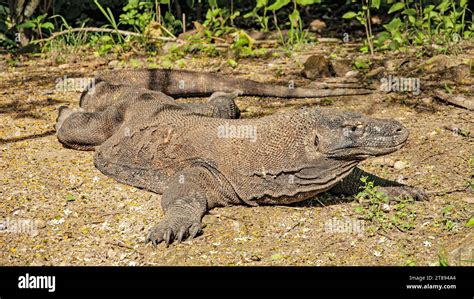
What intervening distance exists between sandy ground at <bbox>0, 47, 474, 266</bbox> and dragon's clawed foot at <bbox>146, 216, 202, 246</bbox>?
6 centimetres

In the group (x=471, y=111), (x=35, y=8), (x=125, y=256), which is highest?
(x=35, y=8)

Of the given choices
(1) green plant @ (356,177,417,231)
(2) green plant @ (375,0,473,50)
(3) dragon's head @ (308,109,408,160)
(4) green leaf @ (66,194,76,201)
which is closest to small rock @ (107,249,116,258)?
(4) green leaf @ (66,194,76,201)

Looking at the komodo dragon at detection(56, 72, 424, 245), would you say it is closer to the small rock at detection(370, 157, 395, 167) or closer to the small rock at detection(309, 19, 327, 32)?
the small rock at detection(370, 157, 395, 167)

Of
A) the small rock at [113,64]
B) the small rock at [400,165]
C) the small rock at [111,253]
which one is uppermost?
the small rock at [113,64]

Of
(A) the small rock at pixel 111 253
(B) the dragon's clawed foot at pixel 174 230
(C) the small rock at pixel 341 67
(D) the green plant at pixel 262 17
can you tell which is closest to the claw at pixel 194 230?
(B) the dragon's clawed foot at pixel 174 230

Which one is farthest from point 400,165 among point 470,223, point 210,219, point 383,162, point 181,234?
point 181,234

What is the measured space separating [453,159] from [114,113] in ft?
8.76

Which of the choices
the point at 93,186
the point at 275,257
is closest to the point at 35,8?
the point at 93,186

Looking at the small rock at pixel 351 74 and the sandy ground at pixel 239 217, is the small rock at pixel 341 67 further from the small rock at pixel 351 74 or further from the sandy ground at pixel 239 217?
the sandy ground at pixel 239 217

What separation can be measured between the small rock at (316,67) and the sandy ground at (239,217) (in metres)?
1.12

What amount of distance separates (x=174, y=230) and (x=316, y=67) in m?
3.58

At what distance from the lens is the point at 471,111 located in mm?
6477

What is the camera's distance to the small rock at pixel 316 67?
25.3 feet

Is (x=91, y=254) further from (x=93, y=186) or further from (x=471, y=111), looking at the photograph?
(x=471, y=111)
